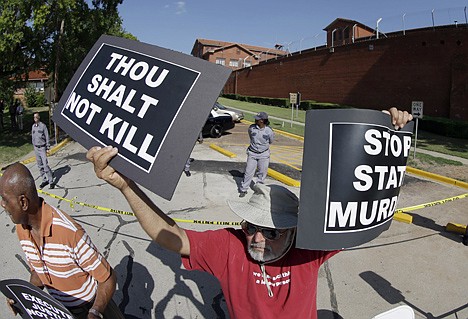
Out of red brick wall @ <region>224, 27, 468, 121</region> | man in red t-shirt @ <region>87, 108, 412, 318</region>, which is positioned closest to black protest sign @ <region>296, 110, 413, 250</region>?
man in red t-shirt @ <region>87, 108, 412, 318</region>

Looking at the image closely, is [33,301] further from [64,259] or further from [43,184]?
[43,184]

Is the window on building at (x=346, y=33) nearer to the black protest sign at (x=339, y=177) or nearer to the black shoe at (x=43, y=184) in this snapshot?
the black shoe at (x=43, y=184)

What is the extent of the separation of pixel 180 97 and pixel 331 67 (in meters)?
31.2

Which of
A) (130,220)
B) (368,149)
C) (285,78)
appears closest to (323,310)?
(368,149)

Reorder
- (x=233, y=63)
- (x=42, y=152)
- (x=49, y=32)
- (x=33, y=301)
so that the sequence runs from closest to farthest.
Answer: (x=33, y=301) → (x=42, y=152) → (x=49, y=32) → (x=233, y=63)

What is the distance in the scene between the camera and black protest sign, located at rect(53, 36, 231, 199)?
164 centimetres

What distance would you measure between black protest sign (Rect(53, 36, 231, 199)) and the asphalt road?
2.82 meters

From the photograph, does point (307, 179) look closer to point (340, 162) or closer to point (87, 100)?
point (340, 162)

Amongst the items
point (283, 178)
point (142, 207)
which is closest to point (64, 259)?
point (142, 207)

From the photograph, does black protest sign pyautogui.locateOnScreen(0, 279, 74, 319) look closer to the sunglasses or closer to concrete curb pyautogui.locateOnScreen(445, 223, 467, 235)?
the sunglasses

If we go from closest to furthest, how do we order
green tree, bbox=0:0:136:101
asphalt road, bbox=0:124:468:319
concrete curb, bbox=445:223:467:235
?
asphalt road, bbox=0:124:468:319
concrete curb, bbox=445:223:467:235
green tree, bbox=0:0:136:101

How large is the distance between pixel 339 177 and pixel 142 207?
1.07 meters

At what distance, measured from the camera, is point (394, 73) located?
25.0 m

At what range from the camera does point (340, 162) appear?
1.75 meters
